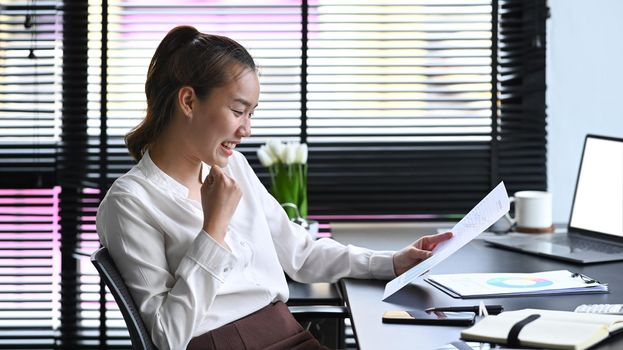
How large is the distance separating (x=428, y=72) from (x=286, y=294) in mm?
1423

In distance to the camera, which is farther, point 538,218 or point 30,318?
point 30,318

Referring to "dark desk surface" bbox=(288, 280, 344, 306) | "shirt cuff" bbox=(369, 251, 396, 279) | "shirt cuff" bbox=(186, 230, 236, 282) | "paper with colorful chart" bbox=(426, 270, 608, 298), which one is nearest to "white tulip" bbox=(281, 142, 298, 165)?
"dark desk surface" bbox=(288, 280, 344, 306)

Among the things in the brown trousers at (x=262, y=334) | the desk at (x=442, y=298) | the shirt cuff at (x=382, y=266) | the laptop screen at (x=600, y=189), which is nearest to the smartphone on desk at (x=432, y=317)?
the desk at (x=442, y=298)

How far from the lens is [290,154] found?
306 centimetres

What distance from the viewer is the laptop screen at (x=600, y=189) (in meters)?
2.85

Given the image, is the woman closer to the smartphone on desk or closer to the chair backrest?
the chair backrest

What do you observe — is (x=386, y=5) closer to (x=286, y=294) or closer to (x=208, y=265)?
(x=286, y=294)

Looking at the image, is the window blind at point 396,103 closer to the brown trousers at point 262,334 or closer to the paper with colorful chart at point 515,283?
the paper with colorful chart at point 515,283

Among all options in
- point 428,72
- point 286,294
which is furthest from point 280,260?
point 428,72

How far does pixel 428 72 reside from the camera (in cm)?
340

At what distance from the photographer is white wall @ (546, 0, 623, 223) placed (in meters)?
3.29

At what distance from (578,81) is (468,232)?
141 cm

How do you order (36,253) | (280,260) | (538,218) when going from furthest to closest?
(36,253) → (538,218) → (280,260)

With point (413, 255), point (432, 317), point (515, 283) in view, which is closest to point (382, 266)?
point (413, 255)
